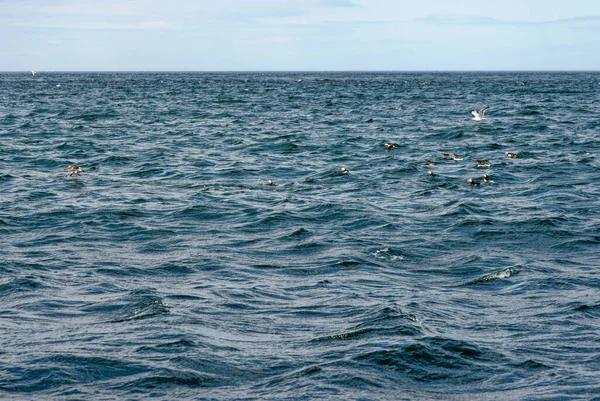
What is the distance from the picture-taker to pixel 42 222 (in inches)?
811

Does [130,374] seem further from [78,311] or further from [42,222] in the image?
[42,222]

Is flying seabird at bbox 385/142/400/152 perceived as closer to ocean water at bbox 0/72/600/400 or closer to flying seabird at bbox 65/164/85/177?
ocean water at bbox 0/72/600/400

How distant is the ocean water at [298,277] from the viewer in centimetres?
1077

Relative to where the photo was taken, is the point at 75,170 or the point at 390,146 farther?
the point at 390,146

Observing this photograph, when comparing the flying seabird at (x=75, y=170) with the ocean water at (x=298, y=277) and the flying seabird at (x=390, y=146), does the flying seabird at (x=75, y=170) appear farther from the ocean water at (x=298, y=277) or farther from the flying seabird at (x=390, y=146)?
the flying seabird at (x=390, y=146)

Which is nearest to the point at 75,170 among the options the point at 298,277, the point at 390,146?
the point at 390,146

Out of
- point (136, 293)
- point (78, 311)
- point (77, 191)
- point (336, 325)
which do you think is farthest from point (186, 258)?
point (77, 191)

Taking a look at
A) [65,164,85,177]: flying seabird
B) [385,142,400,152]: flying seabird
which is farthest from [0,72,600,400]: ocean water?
[385,142,400,152]: flying seabird

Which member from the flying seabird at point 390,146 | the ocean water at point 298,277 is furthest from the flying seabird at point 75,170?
the flying seabird at point 390,146

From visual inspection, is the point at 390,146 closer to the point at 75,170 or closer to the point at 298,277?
the point at 75,170

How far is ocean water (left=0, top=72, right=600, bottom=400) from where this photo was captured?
10773 mm

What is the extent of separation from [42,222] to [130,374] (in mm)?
10876

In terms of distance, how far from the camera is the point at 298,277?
51.4ft

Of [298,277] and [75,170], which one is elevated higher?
[75,170]
